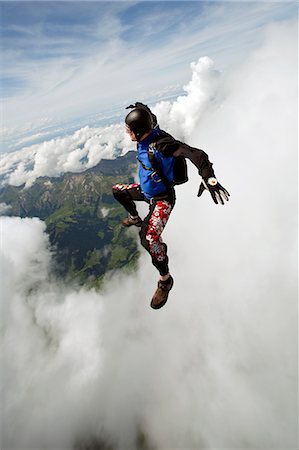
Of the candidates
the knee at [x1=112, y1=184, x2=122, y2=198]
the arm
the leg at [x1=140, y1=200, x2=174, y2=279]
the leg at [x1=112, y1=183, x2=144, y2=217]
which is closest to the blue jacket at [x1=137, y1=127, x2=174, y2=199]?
the arm

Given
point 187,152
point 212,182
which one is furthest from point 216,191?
point 187,152

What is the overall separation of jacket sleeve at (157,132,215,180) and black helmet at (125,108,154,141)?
28 cm

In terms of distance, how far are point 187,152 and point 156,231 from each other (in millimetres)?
1395

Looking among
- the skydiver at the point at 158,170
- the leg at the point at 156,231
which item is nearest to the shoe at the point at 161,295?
the skydiver at the point at 158,170

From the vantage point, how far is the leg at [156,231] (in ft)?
15.3

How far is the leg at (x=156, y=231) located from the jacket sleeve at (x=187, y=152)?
0.94 m

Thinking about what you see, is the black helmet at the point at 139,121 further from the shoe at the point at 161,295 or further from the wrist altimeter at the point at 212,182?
the shoe at the point at 161,295

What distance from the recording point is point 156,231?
4641 millimetres

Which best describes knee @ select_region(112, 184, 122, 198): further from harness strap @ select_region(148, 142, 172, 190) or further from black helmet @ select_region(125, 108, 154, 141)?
black helmet @ select_region(125, 108, 154, 141)

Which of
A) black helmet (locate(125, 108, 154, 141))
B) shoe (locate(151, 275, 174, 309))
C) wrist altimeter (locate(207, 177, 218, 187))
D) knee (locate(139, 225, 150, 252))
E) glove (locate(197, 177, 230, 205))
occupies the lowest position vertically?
shoe (locate(151, 275, 174, 309))

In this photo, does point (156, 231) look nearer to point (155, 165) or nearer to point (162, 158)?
point (155, 165)

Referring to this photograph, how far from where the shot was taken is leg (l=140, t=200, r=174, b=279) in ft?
15.3

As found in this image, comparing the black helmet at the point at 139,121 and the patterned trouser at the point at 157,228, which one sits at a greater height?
the black helmet at the point at 139,121

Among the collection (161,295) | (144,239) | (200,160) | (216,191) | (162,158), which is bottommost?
(161,295)
